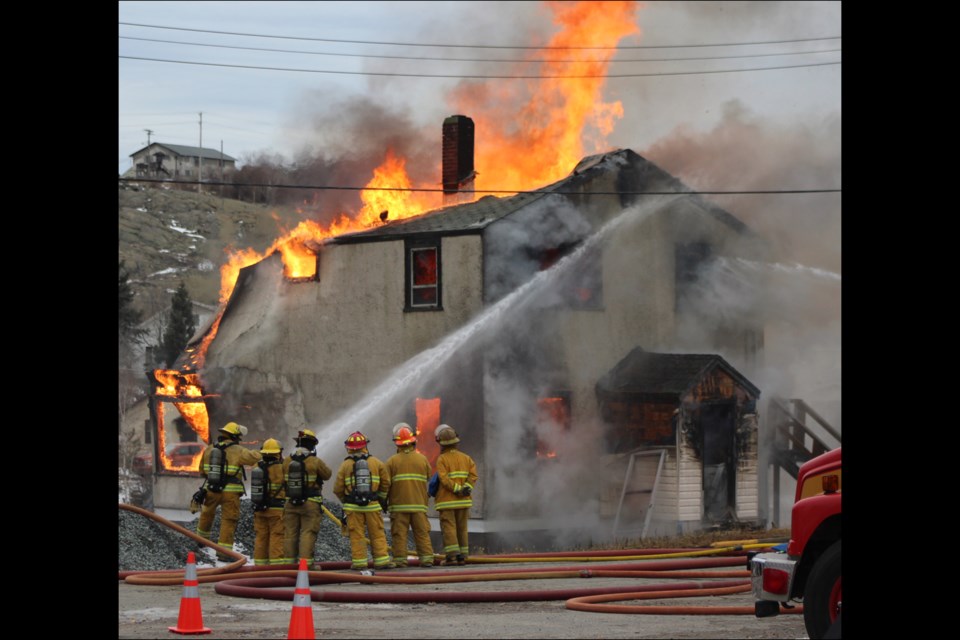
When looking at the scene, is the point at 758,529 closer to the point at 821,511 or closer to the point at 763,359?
the point at 763,359

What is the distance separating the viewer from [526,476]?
24953 millimetres

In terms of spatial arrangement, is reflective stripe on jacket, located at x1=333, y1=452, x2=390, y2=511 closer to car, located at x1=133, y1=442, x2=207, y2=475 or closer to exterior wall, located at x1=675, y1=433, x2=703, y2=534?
exterior wall, located at x1=675, y1=433, x2=703, y2=534

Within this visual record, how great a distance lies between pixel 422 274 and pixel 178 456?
1464 cm

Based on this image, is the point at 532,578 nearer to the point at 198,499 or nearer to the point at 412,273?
the point at 198,499

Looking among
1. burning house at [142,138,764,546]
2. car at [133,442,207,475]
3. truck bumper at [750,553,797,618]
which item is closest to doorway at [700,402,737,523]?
burning house at [142,138,764,546]

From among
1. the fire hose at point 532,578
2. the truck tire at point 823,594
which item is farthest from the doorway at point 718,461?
the truck tire at point 823,594

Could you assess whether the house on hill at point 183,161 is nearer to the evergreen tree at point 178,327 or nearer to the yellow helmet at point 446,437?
the evergreen tree at point 178,327

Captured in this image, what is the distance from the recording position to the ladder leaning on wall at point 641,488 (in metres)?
24.7

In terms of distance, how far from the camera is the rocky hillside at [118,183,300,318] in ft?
356

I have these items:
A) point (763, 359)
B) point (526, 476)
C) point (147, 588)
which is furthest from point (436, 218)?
point (147, 588)

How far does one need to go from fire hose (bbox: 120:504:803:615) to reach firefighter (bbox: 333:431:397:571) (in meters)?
0.46

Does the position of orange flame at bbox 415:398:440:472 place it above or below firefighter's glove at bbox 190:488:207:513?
above

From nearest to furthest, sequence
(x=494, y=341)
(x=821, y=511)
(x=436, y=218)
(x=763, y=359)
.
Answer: (x=821, y=511) < (x=494, y=341) < (x=436, y=218) < (x=763, y=359)
